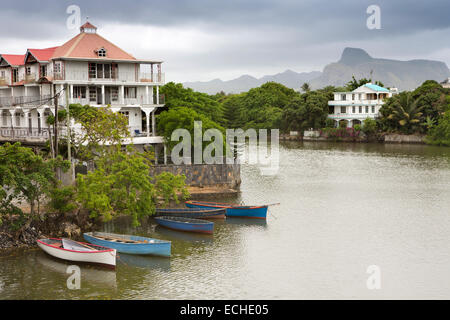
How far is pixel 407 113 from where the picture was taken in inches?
3477

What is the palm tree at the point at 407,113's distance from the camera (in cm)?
8812

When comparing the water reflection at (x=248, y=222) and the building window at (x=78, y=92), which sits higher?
the building window at (x=78, y=92)

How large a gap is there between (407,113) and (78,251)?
73734 mm

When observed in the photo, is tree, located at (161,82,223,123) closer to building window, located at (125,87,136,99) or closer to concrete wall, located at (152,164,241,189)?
building window, located at (125,87,136,99)

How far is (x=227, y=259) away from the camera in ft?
92.9

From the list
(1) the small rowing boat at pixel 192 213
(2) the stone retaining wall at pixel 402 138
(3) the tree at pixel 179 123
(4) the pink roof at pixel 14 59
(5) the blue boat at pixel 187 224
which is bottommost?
(5) the blue boat at pixel 187 224

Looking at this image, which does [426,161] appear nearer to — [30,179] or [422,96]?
[422,96]

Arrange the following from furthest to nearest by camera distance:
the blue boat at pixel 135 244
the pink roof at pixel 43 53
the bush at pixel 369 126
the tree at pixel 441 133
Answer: the bush at pixel 369 126
the tree at pixel 441 133
the pink roof at pixel 43 53
the blue boat at pixel 135 244

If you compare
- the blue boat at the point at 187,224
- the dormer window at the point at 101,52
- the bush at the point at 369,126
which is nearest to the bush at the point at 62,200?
the blue boat at the point at 187,224

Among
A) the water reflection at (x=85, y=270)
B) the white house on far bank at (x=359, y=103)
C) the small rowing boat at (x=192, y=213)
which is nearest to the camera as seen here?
the water reflection at (x=85, y=270)

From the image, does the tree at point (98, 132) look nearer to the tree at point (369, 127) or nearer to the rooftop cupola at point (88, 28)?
the rooftop cupola at point (88, 28)

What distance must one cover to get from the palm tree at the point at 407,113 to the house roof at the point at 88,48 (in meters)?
54.6

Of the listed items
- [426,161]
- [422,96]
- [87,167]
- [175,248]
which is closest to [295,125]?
[422,96]

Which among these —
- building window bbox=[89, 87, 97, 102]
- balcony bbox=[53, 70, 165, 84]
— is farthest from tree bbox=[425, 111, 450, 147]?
building window bbox=[89, 87, 97, 102]
